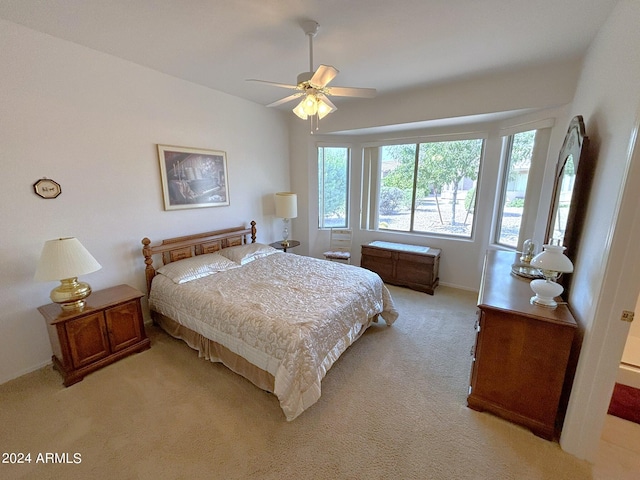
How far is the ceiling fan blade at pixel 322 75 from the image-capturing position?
1.85 m

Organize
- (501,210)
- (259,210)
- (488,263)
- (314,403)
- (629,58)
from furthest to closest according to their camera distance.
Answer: (259,210), (501,210), (488,263), (314,403), (629,58)

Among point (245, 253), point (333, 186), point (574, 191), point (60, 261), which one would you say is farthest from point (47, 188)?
point (574, 191)

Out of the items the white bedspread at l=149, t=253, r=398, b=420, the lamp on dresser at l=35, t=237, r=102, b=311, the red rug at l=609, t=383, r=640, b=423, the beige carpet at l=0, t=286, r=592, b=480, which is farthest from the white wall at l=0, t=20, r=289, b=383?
the red rug at l=609, t=383, r=640, b=423

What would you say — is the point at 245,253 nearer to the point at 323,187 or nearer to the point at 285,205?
the point at 285,205

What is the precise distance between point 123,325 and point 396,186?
4165mm

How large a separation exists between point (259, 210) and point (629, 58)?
396 centimetres

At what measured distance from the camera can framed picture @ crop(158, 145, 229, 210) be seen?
306 cm

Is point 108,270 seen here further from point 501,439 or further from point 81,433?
point 501,439

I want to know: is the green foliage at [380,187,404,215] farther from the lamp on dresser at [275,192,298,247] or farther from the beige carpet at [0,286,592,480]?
the beige carpet at [0,286,592,480]

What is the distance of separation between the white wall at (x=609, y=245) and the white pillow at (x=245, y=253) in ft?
10.3

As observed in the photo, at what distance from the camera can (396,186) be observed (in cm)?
458

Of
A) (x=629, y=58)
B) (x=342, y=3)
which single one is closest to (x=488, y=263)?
(x=629, y=58)

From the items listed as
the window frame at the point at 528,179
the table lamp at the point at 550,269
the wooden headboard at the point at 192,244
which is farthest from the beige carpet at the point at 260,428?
the window frame at the point at 528,179

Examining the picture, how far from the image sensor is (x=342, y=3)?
1800 millimetres
